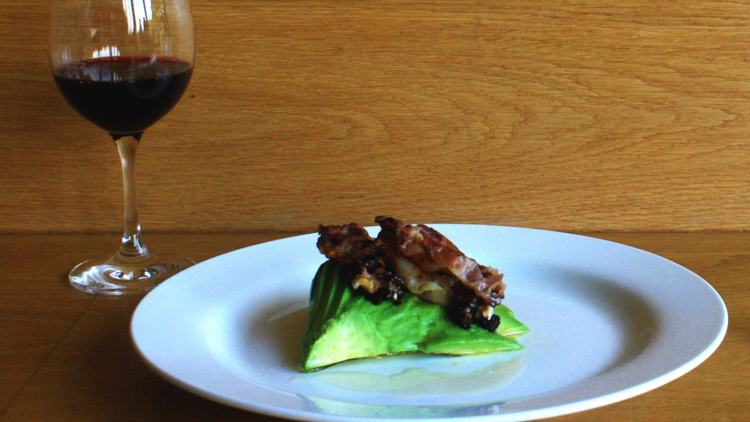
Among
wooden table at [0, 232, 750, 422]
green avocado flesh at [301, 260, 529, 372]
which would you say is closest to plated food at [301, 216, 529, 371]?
green avocado flesh at [301, 260, 529, 372]

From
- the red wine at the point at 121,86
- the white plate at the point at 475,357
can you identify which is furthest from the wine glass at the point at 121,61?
the white plate at the point at 475,357

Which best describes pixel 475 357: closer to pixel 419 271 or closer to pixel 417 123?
pixel 419 271

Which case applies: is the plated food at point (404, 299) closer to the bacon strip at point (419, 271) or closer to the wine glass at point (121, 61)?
the bacon strip at point (419, 271)

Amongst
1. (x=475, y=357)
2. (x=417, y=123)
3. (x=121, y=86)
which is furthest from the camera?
(x=417, y=123)

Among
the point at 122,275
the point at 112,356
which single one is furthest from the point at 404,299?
the point at 122,275

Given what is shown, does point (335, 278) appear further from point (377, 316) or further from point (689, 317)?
point (689, 317)

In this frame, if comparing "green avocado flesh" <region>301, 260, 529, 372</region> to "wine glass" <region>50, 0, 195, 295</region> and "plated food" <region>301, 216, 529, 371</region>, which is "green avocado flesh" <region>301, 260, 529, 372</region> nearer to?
"plated food" <region>301, 216, 529, 371</region>

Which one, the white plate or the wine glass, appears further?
the wine glass
